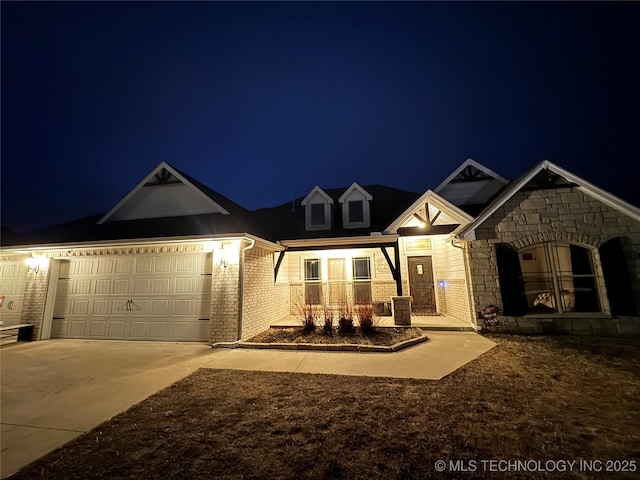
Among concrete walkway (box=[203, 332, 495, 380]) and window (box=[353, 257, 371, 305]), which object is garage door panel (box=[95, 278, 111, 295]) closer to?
concrete walkway (box=[203, 332, 495, 380])

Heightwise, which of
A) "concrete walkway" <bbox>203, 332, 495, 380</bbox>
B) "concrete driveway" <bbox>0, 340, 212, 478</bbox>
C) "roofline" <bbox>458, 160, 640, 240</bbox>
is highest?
"roofline" <bbox>458, 160, 640, 240</bbox>

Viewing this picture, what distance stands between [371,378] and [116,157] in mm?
45230

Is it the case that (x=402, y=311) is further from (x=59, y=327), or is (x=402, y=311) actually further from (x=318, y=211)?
(x=59, y=327)

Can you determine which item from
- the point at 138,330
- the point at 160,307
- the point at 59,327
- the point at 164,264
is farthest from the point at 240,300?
the point at 59,327

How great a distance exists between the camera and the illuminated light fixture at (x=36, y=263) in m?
7.43

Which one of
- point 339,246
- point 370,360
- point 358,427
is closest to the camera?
point 358,427

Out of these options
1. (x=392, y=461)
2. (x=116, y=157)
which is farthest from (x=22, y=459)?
(x=116, y=157)

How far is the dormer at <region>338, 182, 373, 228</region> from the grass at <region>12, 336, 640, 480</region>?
6.86 metres

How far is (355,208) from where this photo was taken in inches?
408

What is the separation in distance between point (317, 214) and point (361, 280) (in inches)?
136

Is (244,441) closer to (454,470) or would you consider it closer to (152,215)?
(454,470)

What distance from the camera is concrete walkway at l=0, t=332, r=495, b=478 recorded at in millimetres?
2787

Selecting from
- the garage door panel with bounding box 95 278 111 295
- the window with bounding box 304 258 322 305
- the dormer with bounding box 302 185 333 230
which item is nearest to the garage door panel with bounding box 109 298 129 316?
the garage door panel with bounding box 95 278 111 295

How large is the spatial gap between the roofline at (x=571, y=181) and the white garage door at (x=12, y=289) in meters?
14.6
